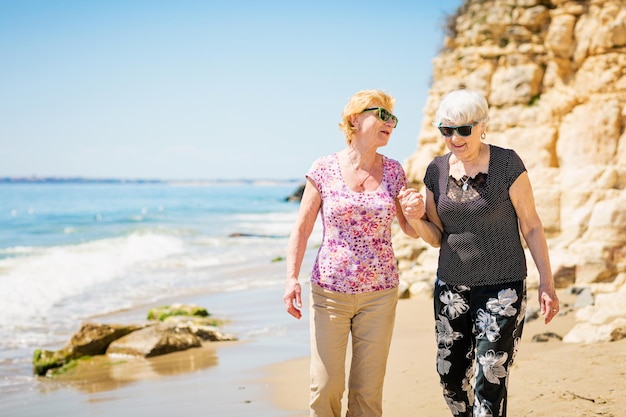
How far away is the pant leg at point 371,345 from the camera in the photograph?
3.83 m

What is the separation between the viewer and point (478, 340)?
3.63 metres

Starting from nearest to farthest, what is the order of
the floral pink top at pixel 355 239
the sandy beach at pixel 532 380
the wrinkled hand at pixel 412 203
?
1. the wrinkled hand at pixel 412 203
2. the floral pink top at pixel 355 239
3. the sandy beach at pixel 532 380

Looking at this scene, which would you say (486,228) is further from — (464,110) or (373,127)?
(373,127)

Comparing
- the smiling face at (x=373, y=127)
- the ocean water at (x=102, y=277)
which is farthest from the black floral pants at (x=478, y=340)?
the ocean water at (x=102, y=277)

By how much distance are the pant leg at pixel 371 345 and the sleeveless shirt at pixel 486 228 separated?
38 centimetres

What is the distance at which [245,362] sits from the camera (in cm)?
766

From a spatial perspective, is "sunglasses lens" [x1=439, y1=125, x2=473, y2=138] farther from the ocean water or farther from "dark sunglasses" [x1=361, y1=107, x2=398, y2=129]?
the ocean water

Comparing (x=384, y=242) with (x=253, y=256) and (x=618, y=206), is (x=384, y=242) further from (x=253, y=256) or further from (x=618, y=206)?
(x=253, y=256)

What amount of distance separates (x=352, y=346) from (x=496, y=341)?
2.45 ft

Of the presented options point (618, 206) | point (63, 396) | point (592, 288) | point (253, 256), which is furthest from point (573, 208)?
point (253, 256)

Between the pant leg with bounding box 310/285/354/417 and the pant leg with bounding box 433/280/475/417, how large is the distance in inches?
19.1

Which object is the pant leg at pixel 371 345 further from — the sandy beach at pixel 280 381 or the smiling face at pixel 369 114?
the sandy beach at pixel 280 381

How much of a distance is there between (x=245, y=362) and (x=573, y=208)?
6.08 m

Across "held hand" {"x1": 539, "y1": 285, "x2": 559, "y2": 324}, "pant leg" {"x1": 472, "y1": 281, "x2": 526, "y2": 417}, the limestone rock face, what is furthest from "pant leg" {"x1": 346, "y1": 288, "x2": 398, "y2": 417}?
the limestone rock face
